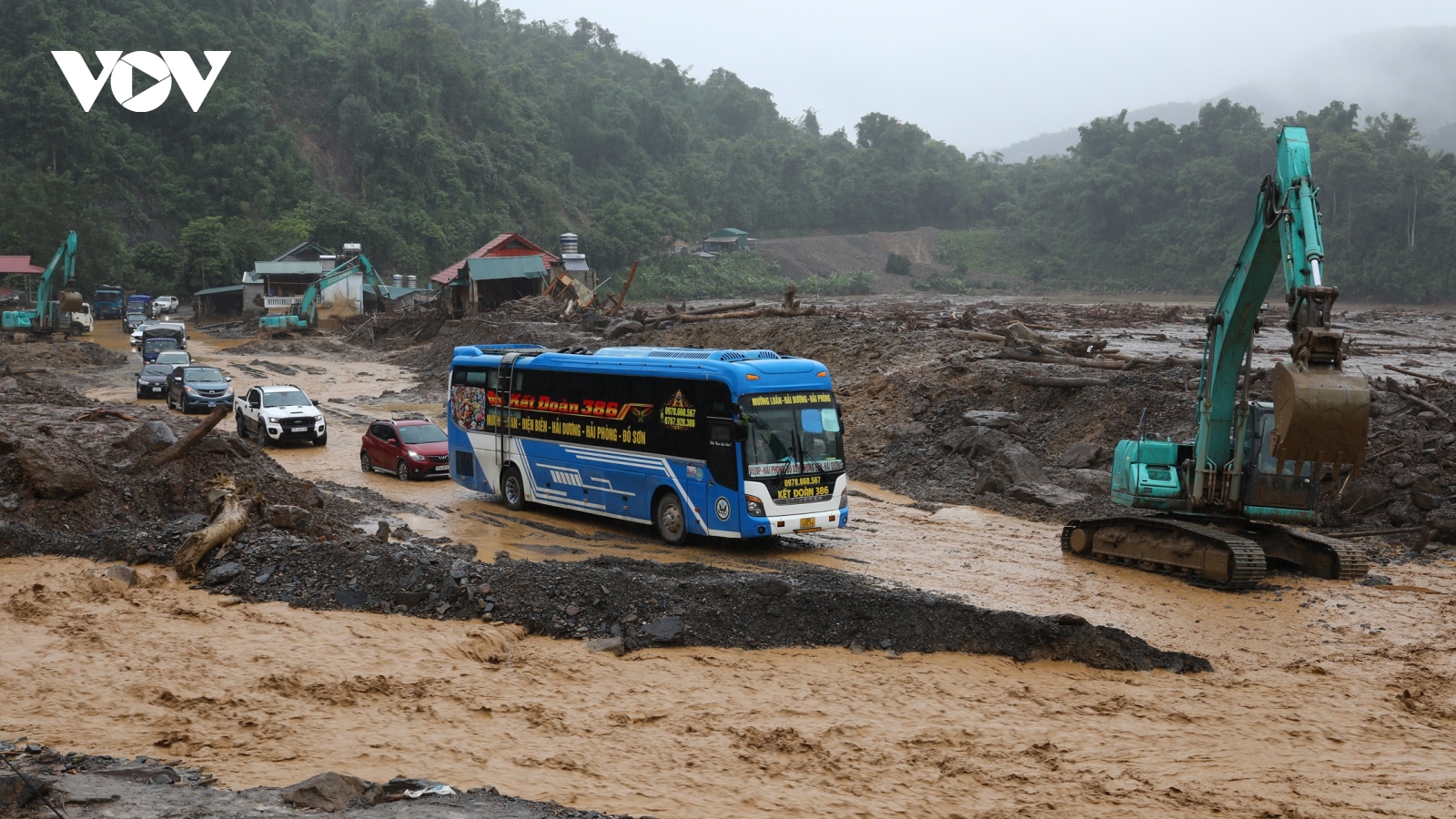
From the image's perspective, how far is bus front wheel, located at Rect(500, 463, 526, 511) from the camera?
69.9ft

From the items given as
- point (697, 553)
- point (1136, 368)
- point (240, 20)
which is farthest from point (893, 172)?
point (697, 553)

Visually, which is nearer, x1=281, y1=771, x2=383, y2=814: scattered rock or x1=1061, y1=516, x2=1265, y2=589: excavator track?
x1=281, y1=771, x2=383, y2=814: scattered rock

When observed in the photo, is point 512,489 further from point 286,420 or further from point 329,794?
point 329,794

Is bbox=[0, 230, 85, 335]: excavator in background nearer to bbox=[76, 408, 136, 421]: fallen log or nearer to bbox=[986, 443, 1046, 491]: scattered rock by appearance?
bbox=[76, 408, 136, 421]: fallen log

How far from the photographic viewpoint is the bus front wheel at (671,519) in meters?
18.0

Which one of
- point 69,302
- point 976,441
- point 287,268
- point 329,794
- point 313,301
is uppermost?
point 287,268

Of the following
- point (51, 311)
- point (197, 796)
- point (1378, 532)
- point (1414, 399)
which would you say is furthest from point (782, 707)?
point (51, 311)

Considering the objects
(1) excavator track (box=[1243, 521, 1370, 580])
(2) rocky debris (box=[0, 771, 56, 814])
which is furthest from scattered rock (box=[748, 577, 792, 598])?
(1) excavator track (box=[1243, 521, 1370, 580])

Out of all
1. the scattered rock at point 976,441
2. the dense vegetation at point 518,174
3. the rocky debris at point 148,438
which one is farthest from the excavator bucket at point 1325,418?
the dense vegetation at point 518,174

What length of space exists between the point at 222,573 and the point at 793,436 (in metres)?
8.63

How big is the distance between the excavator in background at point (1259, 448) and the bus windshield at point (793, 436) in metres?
4.45

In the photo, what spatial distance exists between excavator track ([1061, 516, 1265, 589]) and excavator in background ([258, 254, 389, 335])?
53240 mm

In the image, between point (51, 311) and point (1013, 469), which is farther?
point (51, 311)

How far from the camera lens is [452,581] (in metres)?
14.0
